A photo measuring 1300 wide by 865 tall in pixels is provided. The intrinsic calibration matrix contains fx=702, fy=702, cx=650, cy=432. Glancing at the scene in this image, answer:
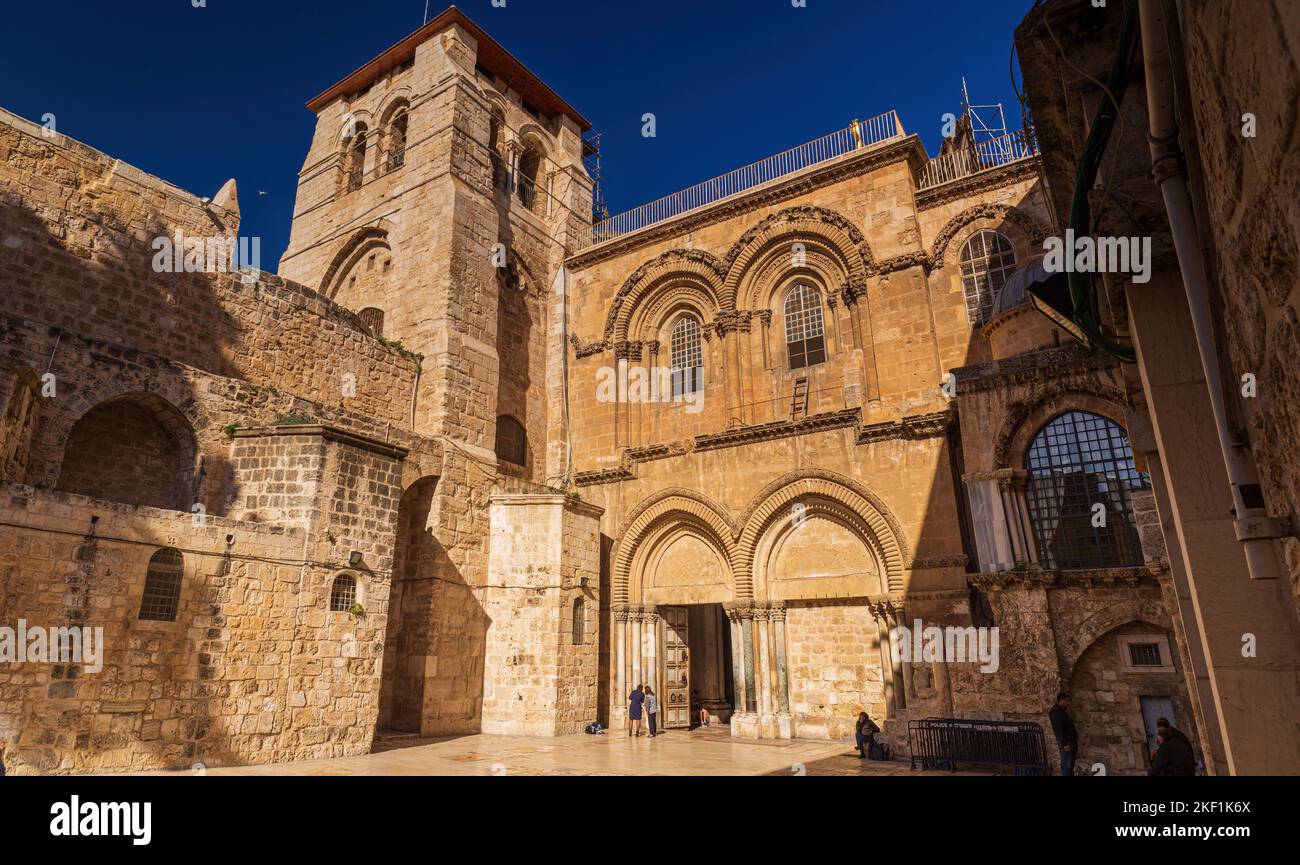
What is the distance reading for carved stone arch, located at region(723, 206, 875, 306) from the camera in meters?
16.4

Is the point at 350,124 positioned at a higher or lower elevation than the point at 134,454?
higher

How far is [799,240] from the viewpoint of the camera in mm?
17547

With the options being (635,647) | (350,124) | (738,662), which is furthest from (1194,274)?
(350,124)

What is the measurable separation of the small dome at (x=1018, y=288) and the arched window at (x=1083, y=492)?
2479 millimetres

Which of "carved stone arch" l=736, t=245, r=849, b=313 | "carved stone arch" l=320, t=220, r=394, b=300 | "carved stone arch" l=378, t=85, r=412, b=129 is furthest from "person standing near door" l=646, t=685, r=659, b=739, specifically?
"carved stone arch" l=378, t=85, r=412, b=129

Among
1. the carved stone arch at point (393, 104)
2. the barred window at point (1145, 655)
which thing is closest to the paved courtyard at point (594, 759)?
the barred window at point (1145, 655)

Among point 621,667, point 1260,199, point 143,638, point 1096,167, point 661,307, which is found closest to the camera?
point 1260,199

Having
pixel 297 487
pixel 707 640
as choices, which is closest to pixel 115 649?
pixel 297 487

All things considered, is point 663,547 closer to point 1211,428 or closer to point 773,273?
point 773,273

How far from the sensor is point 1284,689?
4.07 meters

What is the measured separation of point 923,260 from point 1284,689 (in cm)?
1286

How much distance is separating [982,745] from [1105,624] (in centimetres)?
285

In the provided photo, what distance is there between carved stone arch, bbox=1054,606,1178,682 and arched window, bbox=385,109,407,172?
67.8 feet

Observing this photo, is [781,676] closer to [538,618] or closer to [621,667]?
[621,667]
